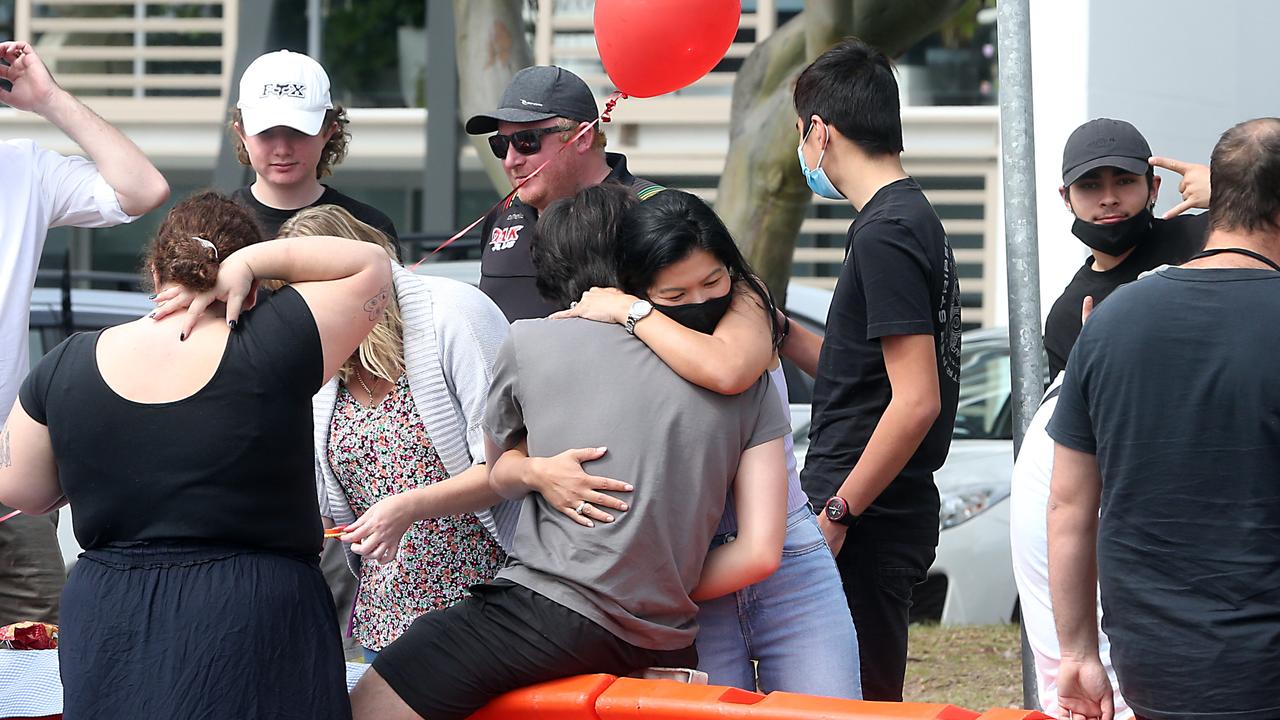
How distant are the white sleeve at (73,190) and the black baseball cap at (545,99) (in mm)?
1093

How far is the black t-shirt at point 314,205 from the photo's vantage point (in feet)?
14.0

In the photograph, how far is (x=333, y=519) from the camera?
3.40 m

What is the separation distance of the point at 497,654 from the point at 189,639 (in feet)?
1.74

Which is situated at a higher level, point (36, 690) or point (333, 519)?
point (333, 519)

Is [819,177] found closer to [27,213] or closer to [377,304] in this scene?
[377,304]

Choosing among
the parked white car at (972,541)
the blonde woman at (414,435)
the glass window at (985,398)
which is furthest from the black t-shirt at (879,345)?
the glass window at (985,398)

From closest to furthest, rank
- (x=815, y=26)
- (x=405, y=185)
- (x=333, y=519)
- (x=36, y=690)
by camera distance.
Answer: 1. (x=36, y=690)
2. (x=333, y=519)
3. (x=815, y=26)
4. (x=405, y=185)

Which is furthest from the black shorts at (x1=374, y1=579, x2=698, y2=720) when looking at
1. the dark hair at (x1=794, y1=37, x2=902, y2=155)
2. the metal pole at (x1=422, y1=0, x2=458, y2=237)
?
the metal pole at (x1=422, y1=0, x2=458, y2=237)

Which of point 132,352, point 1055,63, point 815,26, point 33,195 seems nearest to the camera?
point 132,352

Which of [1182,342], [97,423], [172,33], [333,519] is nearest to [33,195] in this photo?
[333,519]

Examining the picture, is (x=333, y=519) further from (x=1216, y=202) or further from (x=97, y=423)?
(x=1216, y=202)

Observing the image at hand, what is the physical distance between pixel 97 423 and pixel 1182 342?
1.83 m

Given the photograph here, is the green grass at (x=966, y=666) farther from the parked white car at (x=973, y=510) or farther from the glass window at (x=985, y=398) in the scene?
the glass window at (x=985, y=398)

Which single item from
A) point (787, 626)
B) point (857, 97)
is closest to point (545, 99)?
point (857, 97)
